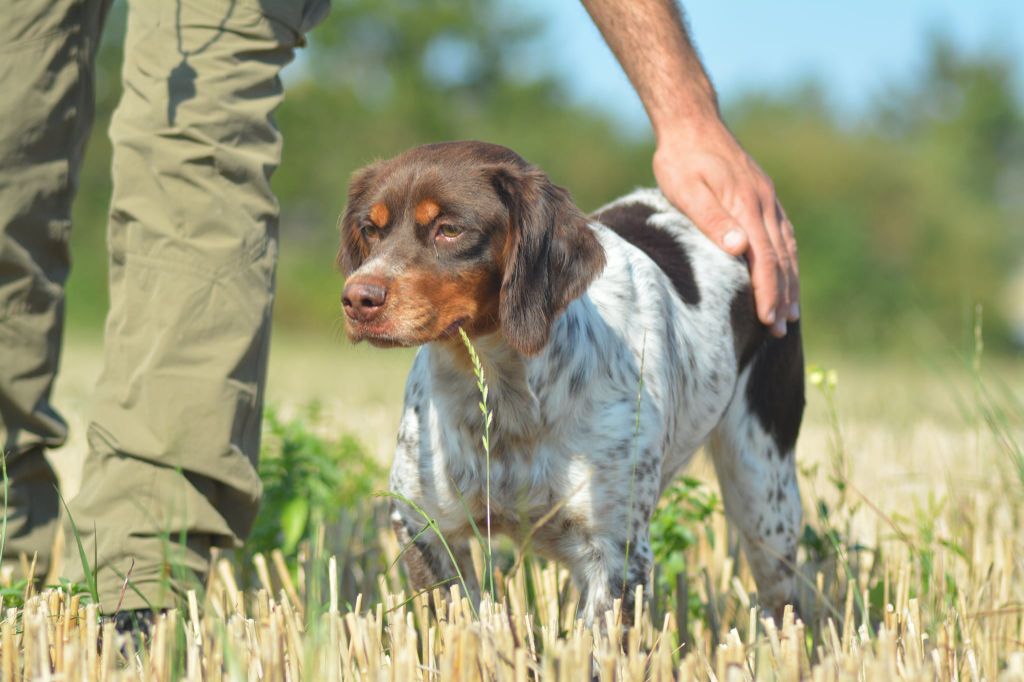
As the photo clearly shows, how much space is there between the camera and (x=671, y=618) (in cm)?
270

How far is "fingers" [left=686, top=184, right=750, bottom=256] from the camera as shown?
3.48 meters

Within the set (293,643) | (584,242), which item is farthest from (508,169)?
(293,643)

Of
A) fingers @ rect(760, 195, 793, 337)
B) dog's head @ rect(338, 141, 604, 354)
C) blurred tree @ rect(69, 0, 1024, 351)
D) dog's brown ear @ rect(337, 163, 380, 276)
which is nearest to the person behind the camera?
dog's head @ rect(338, 141, 604, 354)

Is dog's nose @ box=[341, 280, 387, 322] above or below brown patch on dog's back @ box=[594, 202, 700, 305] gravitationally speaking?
below

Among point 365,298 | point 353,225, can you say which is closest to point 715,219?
point 353,225

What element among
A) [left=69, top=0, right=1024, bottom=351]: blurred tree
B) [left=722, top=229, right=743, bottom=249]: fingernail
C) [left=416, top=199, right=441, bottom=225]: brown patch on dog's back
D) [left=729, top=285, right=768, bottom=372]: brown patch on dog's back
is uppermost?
[left=69, top=0, right=1024, bottom=351]: blurred tree

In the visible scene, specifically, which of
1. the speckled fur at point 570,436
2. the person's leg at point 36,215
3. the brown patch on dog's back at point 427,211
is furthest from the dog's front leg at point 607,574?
the person's leg at point 36,215

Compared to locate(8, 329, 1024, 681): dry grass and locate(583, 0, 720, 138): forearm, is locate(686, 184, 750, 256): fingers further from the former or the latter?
locate(8, 329, 1024, 681): dry grass

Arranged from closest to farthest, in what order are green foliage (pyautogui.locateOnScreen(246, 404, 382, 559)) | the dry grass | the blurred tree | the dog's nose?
1. the dry grass
2. the dog's nose
3. green foliage (pyautogui.locateOnScreen(246, 404, 382, 559))
4. the blurred tree

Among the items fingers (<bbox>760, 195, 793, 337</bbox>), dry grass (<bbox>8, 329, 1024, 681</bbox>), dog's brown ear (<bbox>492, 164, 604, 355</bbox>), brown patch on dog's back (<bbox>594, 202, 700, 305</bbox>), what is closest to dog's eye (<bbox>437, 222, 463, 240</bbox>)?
dog's brown ear (<bbox>492, 164, 604, 355</bbox>)

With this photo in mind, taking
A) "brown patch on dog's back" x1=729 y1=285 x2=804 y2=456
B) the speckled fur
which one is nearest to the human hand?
"brown patch on dog's back" x1=729 y1=285 x2=804 y2=456

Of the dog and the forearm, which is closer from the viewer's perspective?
the dog

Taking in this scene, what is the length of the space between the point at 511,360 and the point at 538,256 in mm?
291

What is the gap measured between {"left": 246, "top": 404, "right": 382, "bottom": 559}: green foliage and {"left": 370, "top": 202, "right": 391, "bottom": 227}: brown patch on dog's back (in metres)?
1.06
